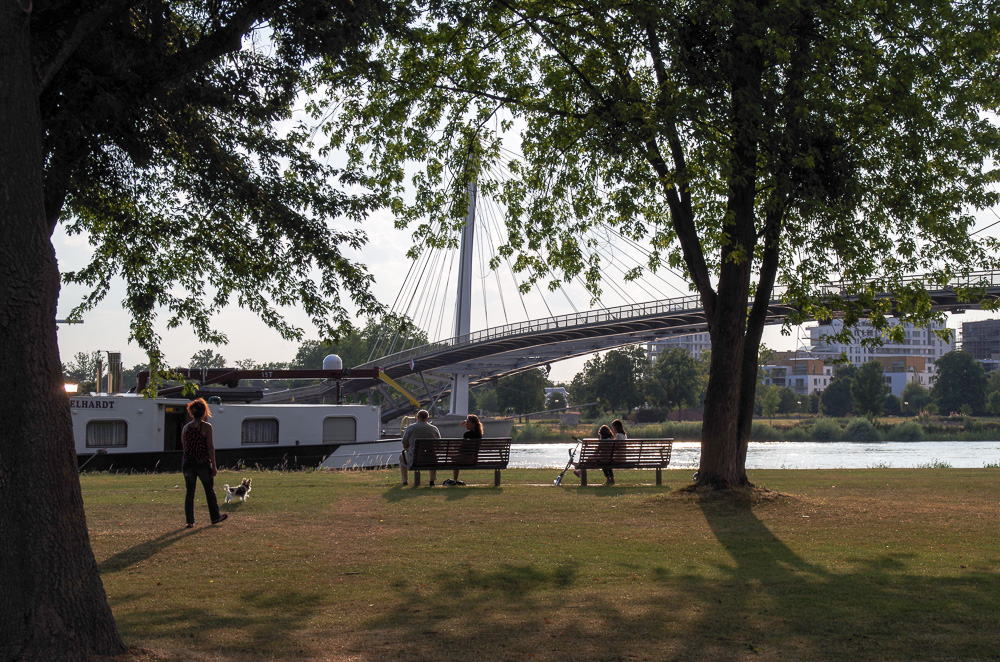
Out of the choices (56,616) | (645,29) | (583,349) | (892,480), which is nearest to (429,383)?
(583,349)

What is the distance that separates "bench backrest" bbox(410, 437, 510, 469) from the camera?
41.1 ft

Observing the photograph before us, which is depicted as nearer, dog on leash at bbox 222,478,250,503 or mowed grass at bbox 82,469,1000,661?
mowed grass at bbox 82,469,1000,661

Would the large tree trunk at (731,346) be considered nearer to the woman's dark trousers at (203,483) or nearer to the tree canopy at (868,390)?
the woman's dark trousers at (203,483)

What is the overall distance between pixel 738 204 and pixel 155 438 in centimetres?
1503

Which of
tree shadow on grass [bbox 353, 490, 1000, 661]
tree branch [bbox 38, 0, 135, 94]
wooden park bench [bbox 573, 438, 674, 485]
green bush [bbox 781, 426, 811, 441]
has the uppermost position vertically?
tree branch [bbox 38, 0, 135, 94]

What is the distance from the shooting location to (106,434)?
67.3 ft

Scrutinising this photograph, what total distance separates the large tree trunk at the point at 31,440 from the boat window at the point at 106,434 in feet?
57.1

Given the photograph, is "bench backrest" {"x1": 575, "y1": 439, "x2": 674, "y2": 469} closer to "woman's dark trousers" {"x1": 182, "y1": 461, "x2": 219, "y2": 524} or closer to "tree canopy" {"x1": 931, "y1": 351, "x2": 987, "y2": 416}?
"woman's dark trousers" {"x1": 182, "y1": 461, "x2": 219, "y2": 524}

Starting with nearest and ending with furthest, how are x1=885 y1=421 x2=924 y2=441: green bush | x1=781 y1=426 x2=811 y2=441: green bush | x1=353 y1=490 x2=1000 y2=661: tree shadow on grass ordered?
x1=353 y1=490 x2=1000 y2=661: tree shadow on grass, x1=885 y1=421 x2=924 y2=441: green bush, x1=781 y1=426 x2=811 y2=441: green bush

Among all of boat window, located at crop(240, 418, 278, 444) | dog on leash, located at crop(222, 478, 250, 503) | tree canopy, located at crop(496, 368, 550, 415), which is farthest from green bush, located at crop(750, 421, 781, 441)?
dog on leash, located at crop(222, 478, 250, 503)

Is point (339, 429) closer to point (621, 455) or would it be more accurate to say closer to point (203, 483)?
point (621, 455)

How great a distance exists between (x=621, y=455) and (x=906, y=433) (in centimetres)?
5157

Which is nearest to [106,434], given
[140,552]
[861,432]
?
[140,552]

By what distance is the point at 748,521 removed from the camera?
9.25 meters
